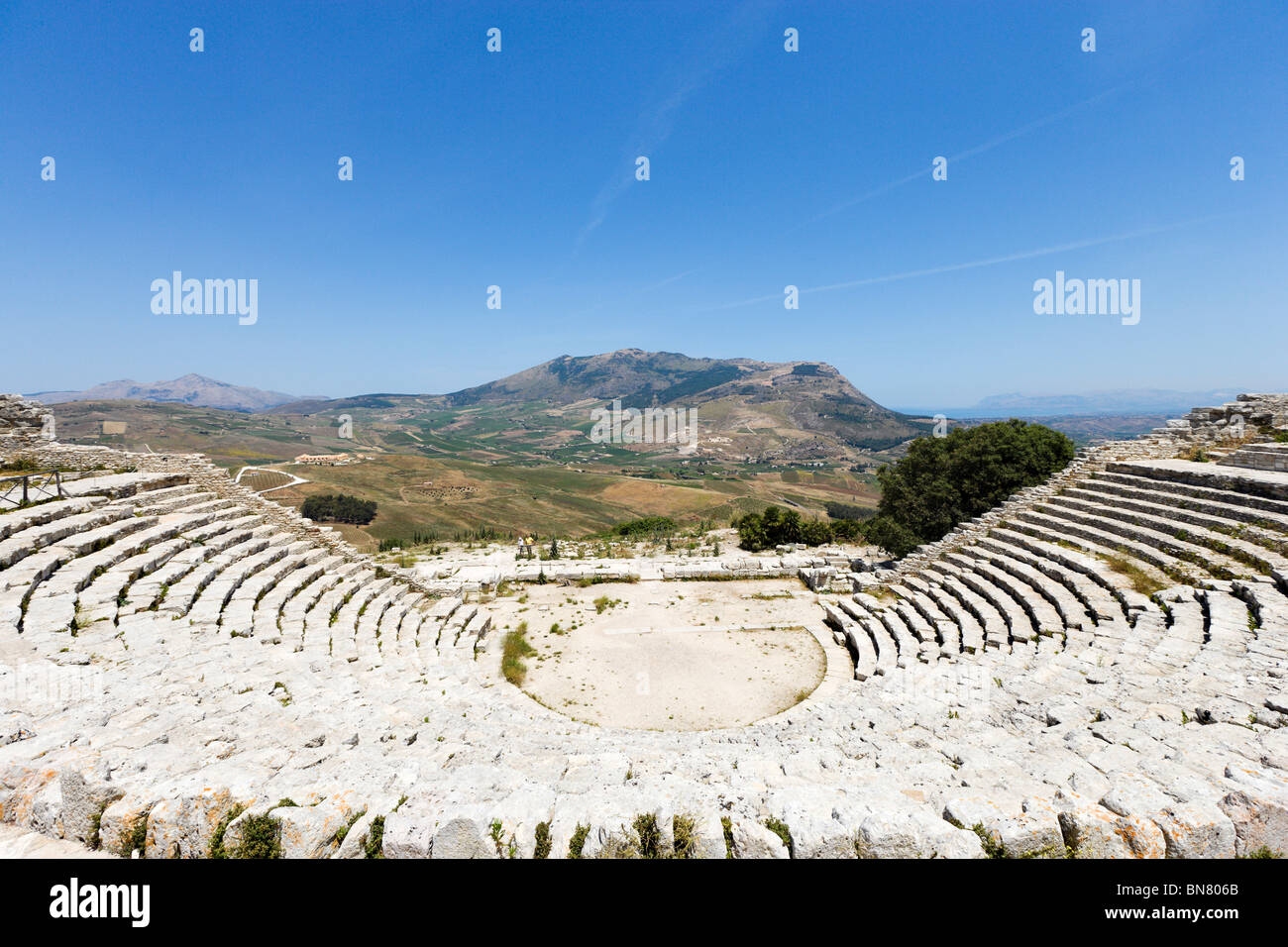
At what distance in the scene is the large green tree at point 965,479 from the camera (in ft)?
66.6

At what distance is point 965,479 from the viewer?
830 inches

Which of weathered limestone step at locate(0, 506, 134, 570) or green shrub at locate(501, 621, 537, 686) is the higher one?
weathered limestone step at locate(0, 506, 134, 570)

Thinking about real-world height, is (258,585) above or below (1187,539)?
below

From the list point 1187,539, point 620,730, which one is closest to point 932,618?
point 1187,539

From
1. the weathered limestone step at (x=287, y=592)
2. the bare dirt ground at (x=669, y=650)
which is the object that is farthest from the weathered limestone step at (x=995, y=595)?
the weathered limestone step at (x=287, y=592)

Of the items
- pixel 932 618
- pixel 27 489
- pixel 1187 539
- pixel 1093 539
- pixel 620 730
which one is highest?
pixel 27 489

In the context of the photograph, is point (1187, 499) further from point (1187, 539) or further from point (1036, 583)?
point (1036, 583)

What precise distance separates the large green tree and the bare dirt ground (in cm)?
632

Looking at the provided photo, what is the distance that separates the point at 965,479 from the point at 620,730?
61.2 ft

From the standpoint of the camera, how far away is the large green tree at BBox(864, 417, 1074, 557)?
66.6ft

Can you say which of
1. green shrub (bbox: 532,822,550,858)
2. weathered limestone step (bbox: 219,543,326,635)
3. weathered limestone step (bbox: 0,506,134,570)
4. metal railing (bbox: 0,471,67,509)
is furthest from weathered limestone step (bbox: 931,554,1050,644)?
metal railing (bbox: 0,471,67,509)

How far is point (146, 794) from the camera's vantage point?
4086 mm

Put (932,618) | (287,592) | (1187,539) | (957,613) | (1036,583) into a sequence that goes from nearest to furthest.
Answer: (287,592), (1187,539), (1036,583), (957,613), (932,618)

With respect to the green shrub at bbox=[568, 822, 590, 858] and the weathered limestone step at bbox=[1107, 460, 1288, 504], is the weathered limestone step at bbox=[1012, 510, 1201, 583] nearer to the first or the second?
the weathered limestone step at bbox=[1107, 460, 1288, 504]
